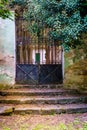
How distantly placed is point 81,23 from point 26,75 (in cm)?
308

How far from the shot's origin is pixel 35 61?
8633 millimetres

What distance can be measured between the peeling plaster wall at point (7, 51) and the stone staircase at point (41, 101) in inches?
20.1

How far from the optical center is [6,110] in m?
6.43

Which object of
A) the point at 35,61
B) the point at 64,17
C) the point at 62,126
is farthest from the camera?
the point at 35,61

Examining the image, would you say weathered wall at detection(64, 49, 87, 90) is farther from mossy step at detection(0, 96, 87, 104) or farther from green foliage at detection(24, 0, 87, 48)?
green foliage at detection(24, 0, 87, 48)

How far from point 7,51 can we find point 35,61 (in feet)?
3.50

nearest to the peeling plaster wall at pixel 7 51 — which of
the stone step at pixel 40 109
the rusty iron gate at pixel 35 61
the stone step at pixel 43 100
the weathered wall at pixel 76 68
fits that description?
the rusty iron gate at pixel 35 61

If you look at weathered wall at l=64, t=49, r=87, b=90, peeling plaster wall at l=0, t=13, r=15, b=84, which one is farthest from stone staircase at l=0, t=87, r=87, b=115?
peeling plaster wall at l=0, t=13, r=15, b=84

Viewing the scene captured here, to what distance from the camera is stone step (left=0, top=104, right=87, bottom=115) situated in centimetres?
654

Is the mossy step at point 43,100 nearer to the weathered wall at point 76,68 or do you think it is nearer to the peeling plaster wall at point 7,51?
the weathered wall at point 76,68

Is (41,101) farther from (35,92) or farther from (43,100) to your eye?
(35,92)

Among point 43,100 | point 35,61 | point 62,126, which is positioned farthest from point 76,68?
point 62,126

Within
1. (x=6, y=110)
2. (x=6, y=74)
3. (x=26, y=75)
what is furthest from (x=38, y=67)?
(x=6, y=110)

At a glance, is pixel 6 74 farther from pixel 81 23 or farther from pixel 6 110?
pixel 81 23
